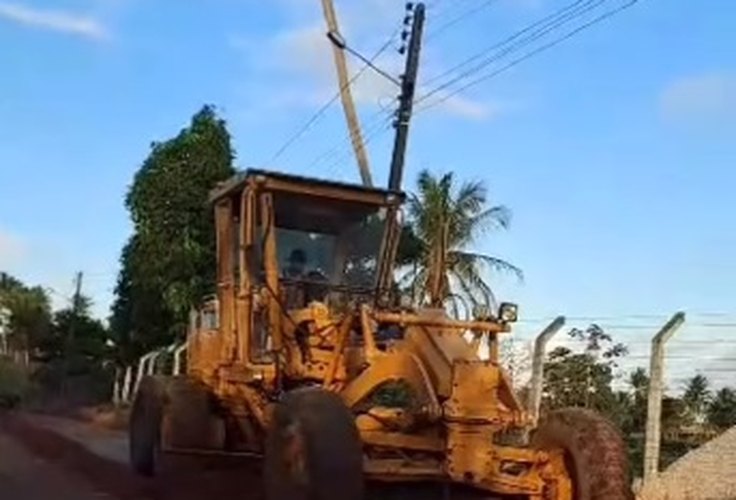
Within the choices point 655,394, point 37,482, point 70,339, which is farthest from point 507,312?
point 70,339

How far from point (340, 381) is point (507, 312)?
161 cm

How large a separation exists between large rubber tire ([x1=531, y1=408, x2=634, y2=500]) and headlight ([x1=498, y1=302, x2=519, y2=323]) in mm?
864

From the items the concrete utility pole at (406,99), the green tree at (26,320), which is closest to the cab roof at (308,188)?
the concrete utility pole at (406,99)

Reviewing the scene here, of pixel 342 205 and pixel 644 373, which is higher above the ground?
pixel 342 205

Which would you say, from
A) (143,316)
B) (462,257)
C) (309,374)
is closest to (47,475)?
(309,374)

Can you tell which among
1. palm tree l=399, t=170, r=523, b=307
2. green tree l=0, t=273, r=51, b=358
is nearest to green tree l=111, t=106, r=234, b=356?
palm tree l=399, t=170, r=523, b=307

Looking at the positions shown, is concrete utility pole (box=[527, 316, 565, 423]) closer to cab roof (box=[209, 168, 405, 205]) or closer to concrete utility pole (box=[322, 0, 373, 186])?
cab roof (box=[209, 168, 405, 205])

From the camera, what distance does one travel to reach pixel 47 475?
14336 mm

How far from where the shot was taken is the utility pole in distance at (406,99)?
79.4ft

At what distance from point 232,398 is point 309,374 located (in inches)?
60.0

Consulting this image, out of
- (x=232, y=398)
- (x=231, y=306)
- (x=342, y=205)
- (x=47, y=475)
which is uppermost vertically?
(x=342, y=205)

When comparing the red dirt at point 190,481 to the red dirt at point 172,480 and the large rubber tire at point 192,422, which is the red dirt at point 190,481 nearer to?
the red dirt at point 172,480

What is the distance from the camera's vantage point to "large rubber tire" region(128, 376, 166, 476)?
541 inches

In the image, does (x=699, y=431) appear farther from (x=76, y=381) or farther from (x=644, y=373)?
(x=76, y=381)
